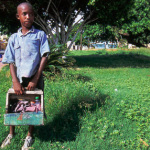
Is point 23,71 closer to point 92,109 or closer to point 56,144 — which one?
point 56,144

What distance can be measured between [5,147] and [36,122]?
722 millimetres

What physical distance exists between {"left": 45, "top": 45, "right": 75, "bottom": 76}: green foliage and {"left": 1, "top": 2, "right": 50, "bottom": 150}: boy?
412cm

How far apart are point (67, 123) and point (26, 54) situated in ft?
5.01

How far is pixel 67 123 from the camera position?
3750 mm

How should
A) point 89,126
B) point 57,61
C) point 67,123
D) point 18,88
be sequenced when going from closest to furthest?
point 18,88 → point 89,126 → point 67,123 → point 57,61

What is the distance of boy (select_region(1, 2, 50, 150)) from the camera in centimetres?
291

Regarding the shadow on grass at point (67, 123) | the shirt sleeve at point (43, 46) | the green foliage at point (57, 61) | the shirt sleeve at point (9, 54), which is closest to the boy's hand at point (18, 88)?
the shirt sleeve at point (9, 54)

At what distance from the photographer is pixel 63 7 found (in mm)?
13695

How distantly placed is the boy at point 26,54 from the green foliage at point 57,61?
Result: 13.5 feet

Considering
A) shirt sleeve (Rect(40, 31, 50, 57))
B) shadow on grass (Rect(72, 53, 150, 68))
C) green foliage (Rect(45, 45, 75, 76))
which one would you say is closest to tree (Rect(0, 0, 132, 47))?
shadow on grass (Rect(72, 53, 150, 68))

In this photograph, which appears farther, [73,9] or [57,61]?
[73,9]

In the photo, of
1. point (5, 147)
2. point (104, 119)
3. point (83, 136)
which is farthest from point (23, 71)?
point (104, 119)

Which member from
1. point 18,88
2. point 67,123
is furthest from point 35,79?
point 67,123

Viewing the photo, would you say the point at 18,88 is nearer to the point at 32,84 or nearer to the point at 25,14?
the point at 32,84
